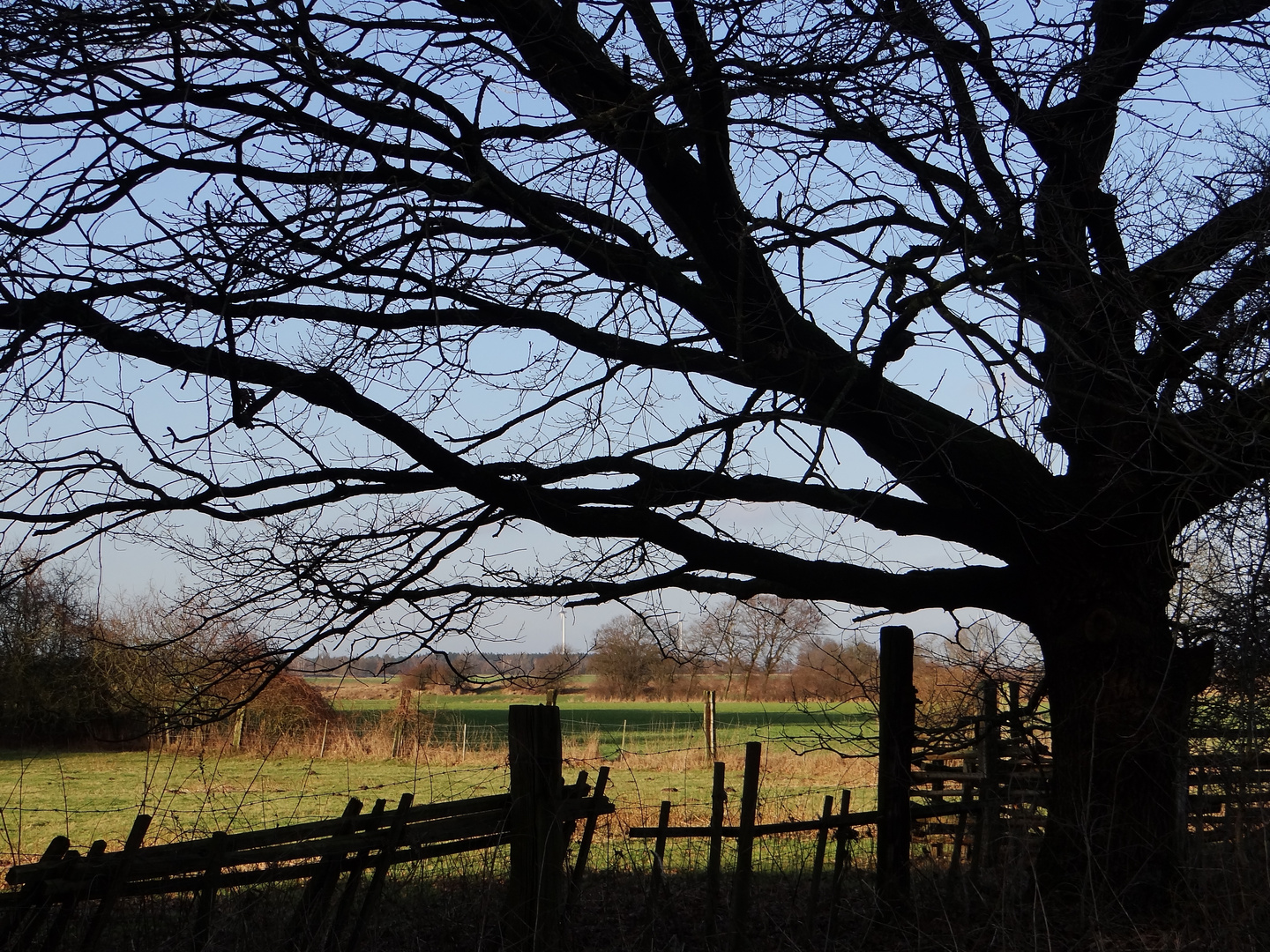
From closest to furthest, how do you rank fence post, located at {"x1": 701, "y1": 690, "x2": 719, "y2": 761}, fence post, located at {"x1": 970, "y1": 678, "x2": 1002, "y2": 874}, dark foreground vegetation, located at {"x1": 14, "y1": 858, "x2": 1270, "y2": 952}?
dark foreground vegetation, located at {"x1": 14, "y1": 858, "x2": 1270, "y2": 952}
fence post, located at {"x1": 970, "y1": 678, "x2": 1002, "y2": 874}
fence post, located at {"x1": 701, "y1": 690, "x2": 719, "y2": 761}

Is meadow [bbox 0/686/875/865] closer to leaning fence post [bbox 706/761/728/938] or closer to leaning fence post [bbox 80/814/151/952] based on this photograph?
leaning fence post [bbox 706/761/728/938]

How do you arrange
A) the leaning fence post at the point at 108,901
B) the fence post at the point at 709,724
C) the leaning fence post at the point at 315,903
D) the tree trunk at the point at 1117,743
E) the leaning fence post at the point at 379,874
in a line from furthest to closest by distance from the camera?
the fence post at the point at 709,724 → the tree trunk at the point at 1117,743 → the leaning fence post at the point at 379,874 → the leaning fence post at the point at 315,903 → the leaning fence post at the point at 108,901

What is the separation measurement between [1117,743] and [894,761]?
4.20ft

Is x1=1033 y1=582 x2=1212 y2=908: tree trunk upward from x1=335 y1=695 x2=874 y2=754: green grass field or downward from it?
upward

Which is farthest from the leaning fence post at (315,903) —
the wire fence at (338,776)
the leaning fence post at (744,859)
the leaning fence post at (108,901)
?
the wire fence at (338,776)

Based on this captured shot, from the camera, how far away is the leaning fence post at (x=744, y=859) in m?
5.46

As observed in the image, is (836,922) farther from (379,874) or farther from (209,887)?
(209,887)

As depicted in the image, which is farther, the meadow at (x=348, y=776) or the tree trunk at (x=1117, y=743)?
the meadow at (x=348, y=776)

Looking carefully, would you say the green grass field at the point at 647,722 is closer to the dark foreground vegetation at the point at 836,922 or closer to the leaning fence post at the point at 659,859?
the leaning fence post at the point at 659,859

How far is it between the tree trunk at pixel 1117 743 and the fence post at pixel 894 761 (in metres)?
0.83

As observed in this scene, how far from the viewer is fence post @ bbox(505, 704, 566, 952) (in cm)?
507

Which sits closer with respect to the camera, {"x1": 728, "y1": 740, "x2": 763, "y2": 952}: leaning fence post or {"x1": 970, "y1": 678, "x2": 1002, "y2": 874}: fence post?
{"x1": 728, "y1": 740, "x2": 763, "y2": 952}: leaning fence post

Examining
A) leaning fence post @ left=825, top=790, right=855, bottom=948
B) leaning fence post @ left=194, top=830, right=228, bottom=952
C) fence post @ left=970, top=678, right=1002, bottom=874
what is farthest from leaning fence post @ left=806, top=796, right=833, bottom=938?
leaning fence post @ left=194, top=830, right=228, bottom=952

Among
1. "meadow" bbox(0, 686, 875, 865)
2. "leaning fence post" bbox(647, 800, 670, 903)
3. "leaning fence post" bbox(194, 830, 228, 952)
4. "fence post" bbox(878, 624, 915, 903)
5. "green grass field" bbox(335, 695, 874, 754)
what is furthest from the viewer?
"meadow" bbox(0, 686, 875, 865)
